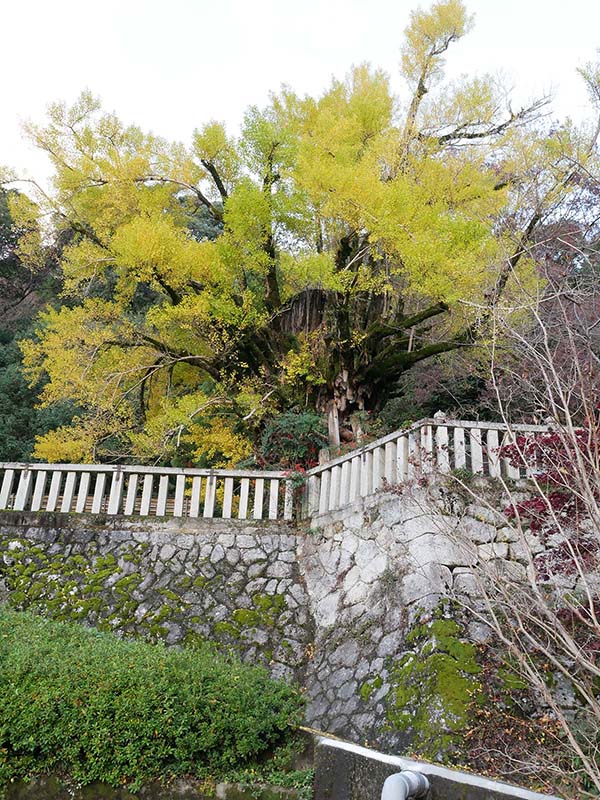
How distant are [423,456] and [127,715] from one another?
359cm

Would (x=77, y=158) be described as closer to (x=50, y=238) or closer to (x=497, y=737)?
(x=50, y=238)

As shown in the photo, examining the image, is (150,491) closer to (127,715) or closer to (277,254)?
(127,715)

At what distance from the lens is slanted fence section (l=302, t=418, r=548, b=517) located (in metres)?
6.65

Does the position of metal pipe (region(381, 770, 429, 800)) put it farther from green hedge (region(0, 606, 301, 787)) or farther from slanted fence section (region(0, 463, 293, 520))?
slanted fence section (region(0, 463, 293, 520))

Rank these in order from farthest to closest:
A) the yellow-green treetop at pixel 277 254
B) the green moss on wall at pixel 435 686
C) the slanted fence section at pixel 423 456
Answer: the yellow-green treetop at pixel 277 254
the slanted fence section at pixel 423 456
the green moss on wall at pixel 435 686

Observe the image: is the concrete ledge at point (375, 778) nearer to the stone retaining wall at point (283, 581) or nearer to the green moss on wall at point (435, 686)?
the green moss on wall at point (435, 686)

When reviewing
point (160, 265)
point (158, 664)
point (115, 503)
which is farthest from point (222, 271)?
point (158, 664)

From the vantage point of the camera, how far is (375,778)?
267 centimetres

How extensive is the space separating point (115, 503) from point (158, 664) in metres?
3.39

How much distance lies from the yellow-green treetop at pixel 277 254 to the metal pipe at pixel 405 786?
24.7 ft

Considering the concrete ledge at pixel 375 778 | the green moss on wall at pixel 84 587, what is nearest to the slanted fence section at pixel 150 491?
the green moss on wall at pixel 84 587

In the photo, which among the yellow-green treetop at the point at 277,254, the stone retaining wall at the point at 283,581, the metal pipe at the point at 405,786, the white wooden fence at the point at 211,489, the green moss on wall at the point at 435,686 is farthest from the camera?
the yellow-green treetop at the point at 277,254

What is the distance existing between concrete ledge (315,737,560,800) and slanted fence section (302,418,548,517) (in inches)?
140

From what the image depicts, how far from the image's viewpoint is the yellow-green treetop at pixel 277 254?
33.7 feet
